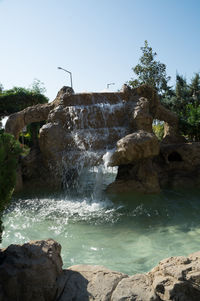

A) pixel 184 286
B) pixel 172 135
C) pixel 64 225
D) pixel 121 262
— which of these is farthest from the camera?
pixel 172 135

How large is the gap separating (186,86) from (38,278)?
89.2 ft

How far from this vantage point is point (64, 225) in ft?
16.8

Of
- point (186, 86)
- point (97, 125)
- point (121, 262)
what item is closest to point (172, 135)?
point (97, 125)

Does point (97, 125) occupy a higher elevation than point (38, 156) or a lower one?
higher

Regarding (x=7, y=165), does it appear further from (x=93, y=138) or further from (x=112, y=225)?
(x=93, y=138)

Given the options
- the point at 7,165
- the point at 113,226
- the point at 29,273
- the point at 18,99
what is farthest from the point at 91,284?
the point at 18,99

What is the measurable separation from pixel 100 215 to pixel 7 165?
11.6ft

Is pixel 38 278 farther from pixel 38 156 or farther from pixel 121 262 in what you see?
pixel 38 156

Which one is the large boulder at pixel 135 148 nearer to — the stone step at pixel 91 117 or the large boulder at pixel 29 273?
the stone step at pixel 91 117

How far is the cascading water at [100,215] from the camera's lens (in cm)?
387

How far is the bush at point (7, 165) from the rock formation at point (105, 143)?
12.9 ft

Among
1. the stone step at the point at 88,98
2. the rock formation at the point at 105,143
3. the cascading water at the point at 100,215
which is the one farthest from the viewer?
the stone step at the point at 88,98

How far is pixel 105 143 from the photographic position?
25.1ft

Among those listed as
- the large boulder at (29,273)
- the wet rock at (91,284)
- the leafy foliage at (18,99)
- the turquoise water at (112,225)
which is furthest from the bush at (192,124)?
the leafy foliage at (18,99)
